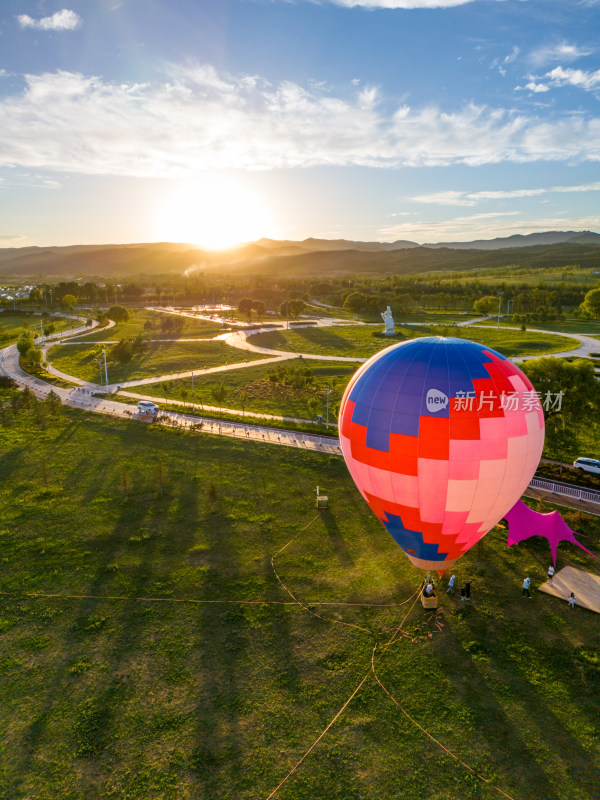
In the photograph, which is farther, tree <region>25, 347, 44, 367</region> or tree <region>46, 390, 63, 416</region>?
tree <region>25, 347, 44, 367</region>

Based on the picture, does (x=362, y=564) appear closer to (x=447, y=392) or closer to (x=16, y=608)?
(x=447, y=392)

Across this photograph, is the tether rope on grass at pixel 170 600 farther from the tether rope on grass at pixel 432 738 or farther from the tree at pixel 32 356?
the tree at pixel 32 356

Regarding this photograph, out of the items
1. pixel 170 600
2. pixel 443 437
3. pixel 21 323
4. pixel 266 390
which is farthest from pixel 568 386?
pixel 21 323

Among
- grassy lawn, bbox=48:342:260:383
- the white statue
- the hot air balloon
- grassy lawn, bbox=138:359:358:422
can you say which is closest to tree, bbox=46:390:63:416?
grassy lawn, bbox=138:359:358:422

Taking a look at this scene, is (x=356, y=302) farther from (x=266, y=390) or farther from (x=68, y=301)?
(x=266, y=390)

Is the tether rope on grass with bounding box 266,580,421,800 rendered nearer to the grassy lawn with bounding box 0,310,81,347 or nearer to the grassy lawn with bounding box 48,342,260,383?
the grassy lawn with bounding box 48,342,260,383
